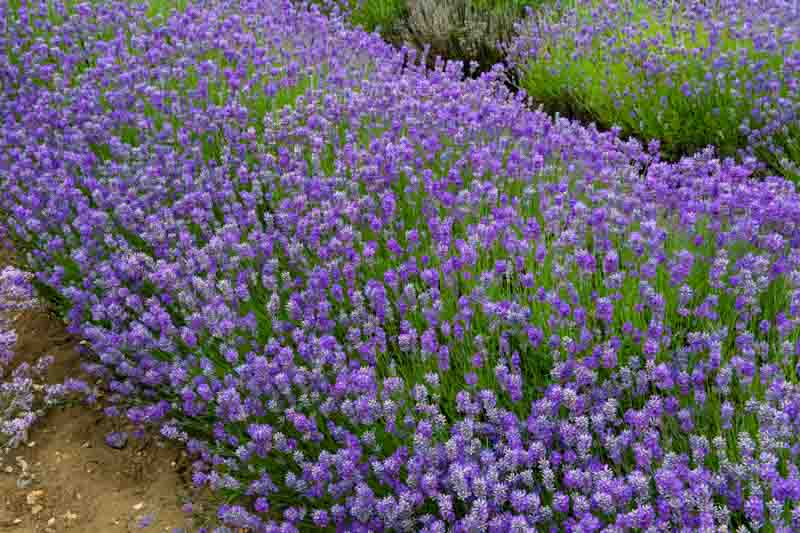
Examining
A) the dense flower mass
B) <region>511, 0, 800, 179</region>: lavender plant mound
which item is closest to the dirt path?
the dense flower mass

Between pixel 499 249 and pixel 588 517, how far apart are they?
1.14 meters

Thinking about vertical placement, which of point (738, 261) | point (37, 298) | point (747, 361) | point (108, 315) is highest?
point (738, 261)

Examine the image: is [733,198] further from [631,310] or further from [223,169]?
[223,169]

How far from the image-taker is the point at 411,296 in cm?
251

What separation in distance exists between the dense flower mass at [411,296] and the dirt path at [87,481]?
15 cm

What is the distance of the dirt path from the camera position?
2.83 meters

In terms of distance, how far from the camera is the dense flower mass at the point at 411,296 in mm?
2053

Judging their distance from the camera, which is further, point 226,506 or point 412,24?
point 412,24

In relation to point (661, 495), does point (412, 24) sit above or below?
above

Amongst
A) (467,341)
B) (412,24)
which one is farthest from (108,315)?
(412,24)

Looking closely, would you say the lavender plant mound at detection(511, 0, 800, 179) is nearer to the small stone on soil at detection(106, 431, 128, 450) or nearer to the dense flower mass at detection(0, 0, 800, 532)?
Answer: the dense flower mass at detection(0, 0, 800, 532)

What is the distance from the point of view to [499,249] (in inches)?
109

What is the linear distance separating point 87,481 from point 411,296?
1469 millimetres

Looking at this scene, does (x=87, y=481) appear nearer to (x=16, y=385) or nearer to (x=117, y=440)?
(x=117, y=440)
